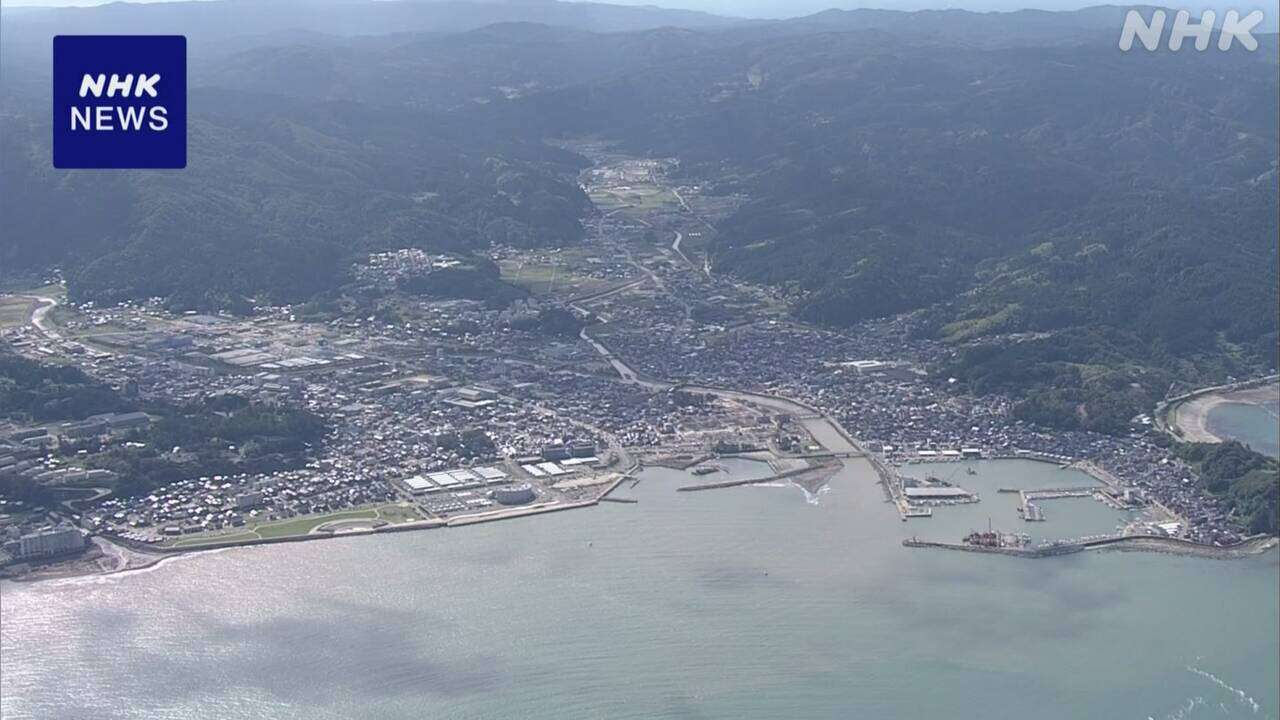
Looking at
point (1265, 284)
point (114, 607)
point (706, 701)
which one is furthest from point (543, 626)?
point (1265, 284)

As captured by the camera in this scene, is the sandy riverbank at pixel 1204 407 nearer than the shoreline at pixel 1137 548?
No

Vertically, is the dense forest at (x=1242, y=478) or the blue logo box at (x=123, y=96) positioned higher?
the blue logo box at (x=123, y=96)

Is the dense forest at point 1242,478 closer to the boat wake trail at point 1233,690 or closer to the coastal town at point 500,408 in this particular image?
the coastal town at point 500,408

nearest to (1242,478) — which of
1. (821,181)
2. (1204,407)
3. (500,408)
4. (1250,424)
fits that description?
(1250,424)

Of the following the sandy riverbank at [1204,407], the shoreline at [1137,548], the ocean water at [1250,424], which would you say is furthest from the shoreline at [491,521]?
the ocean water at [1250,424]

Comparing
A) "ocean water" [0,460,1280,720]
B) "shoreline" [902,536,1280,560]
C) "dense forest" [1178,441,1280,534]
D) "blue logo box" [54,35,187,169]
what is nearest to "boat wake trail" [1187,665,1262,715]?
"ocean water" [0,460,1280,720]

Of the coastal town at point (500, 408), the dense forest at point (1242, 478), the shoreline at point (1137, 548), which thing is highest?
the dense forest at point (1242, 478)

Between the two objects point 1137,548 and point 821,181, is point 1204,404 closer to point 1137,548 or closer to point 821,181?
point 1137,548
